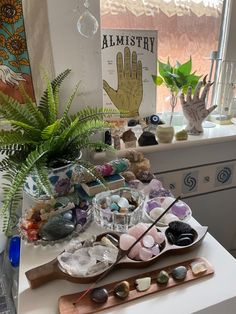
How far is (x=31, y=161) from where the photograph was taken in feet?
1.99

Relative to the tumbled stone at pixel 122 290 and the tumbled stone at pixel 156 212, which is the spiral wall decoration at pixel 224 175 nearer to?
the tumbled stone at pixel 156 212

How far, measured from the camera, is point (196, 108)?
1112mm

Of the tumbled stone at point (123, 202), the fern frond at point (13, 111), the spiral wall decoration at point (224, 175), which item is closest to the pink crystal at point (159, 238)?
the tumbled stone at point (123, 202)

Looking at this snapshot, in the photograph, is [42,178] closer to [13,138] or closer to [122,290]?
[13,138]

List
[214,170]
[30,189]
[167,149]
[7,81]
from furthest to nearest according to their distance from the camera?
[214,170] → [167,149] → [7,81] → [30,189]

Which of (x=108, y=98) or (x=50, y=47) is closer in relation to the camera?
(x=50, y=47)

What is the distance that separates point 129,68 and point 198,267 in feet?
2.68

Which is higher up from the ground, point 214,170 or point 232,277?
point 232,277

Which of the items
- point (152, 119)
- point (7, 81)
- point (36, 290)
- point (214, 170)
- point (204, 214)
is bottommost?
point (204, 214)

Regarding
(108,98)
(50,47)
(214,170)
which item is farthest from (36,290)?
(214,170)

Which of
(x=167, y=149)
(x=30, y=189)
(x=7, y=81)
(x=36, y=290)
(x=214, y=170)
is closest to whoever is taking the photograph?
(x=36, y=290)

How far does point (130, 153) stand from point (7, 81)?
465 mm

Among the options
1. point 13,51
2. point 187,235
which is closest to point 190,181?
point 187,235

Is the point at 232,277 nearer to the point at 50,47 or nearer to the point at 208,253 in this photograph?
the point at 208,253
